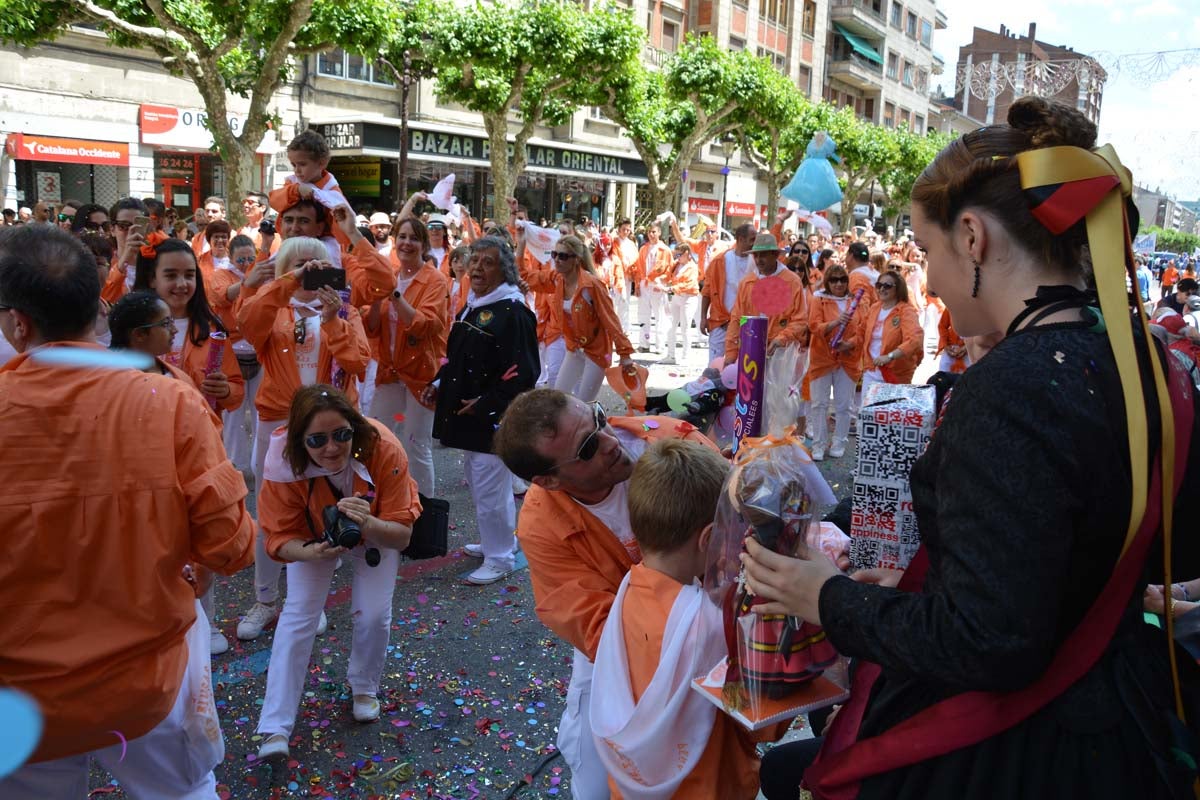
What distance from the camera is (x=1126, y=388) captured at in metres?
1.21

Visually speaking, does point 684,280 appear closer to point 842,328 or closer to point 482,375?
point 842,328

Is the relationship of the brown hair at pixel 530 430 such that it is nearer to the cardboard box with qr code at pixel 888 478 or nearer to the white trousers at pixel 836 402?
the cardboard box with qr code at pixel 888 478

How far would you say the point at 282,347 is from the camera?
504cm

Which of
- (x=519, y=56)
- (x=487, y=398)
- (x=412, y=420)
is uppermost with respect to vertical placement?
(x=519, y=56)

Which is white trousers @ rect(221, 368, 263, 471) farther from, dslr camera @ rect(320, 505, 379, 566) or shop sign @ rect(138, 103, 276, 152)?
shop sign @ rect(138, 103, 276, 152)

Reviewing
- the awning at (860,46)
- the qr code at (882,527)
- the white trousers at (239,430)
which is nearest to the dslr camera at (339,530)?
the qr code at (882,527)

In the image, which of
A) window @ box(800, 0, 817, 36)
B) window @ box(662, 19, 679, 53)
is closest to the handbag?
window @ box(662, 19, 679, 53)

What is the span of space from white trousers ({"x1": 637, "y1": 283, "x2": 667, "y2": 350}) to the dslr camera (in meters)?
12.3

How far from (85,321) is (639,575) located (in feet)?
4.88

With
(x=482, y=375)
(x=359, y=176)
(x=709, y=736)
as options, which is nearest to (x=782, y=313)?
(x=482, y=375)

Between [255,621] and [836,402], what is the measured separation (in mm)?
6251

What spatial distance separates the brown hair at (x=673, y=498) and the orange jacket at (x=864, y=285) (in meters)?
6.89

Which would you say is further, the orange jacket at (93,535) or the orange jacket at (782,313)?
the orange jacket at (782,313)

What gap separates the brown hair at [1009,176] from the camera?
1.31 m
